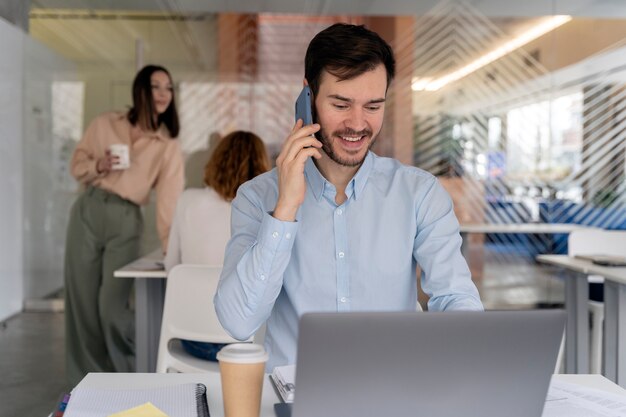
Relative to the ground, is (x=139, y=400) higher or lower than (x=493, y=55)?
lower

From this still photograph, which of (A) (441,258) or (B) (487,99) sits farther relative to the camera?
(B) (487,99)

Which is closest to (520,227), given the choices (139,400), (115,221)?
(115,221)

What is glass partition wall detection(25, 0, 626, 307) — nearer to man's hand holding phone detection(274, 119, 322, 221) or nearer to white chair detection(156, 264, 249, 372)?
white chair detection(156, 264, 249, 372)

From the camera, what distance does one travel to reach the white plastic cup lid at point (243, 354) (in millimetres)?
1213

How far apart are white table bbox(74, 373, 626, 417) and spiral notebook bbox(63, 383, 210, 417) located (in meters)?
0.04

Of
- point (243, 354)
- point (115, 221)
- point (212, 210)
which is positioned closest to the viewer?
point (243, 354)

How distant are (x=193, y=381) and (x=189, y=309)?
1182mm

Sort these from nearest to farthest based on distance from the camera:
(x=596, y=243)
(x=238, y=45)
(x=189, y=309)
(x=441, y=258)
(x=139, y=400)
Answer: (x=139, y=400), (x=441, y=258), (x=189, y=309), (x=596, y=243), (x=238, y=45)

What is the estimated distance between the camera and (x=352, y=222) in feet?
6.02

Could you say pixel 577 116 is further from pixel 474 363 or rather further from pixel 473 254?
pixel 474 363

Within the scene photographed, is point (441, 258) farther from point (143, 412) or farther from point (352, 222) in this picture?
point (143, 412)

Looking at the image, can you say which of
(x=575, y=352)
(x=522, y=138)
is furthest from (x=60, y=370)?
(x=522, y=138)

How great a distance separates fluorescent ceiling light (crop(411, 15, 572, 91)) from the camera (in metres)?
6.49

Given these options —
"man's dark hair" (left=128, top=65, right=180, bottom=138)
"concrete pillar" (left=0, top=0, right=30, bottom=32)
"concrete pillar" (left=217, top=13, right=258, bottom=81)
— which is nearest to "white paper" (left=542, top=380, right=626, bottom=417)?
"man's dark hair" (left=128, top=65, right=180, bottom=138)
